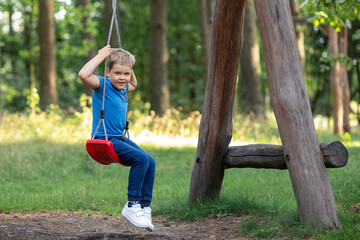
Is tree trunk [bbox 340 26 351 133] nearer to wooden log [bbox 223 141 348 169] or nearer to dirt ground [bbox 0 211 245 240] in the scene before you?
wooden log [bbox 223 141 348 169]

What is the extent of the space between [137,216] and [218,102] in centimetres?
179

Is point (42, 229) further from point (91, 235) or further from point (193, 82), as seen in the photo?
point (193, 82)

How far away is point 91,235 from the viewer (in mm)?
4875

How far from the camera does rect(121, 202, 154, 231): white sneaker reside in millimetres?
4844

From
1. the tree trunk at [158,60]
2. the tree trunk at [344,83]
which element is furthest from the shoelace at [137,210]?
the tree trunk at [158,60]

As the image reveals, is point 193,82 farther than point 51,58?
Yes

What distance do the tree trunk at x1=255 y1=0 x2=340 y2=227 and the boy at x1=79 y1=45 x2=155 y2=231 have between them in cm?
141

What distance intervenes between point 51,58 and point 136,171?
13355 millimetres

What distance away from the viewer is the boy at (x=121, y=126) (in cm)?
489

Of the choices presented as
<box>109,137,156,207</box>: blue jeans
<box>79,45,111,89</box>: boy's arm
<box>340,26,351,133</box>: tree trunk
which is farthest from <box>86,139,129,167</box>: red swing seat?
<box>340,26,351,133</box>: tree trunk

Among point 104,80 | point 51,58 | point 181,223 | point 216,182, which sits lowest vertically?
point 181,223

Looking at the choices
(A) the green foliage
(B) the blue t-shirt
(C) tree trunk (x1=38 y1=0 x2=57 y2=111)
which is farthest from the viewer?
(C) tree trunk (x1=38 y1=0 x2=57 y2=111)

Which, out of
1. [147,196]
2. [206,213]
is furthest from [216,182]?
[147,196]

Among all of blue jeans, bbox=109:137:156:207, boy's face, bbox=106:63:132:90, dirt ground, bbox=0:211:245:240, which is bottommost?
dirt ground, bbox=0:211:245:240
